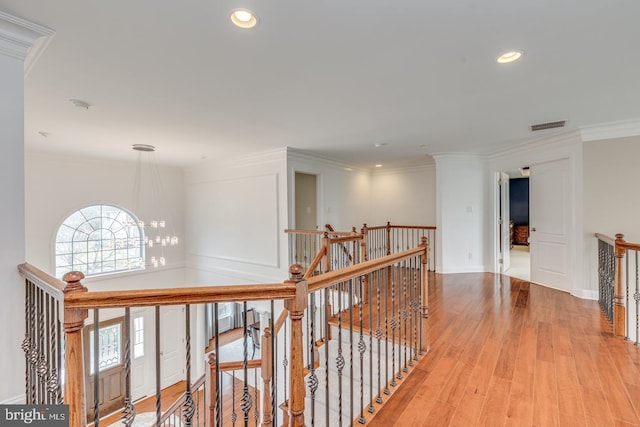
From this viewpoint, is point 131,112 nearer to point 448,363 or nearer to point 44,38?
point 44,38

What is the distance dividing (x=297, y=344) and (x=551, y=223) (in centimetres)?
495

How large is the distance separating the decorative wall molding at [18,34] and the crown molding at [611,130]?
5786 mm

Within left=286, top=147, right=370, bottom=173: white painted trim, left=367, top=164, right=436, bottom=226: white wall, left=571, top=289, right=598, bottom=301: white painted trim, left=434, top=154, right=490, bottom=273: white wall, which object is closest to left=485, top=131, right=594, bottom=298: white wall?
left=571, top=289, right=598, bottom=301: white painted trim

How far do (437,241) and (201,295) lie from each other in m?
5.61

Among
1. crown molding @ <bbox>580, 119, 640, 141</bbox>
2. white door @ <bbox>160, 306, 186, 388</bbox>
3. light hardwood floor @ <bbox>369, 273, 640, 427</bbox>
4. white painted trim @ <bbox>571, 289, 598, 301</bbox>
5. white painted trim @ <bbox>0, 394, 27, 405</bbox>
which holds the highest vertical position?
crown molding @ <bbox>580, 119, 640, 141</bbox>

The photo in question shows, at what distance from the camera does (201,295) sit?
115 centimetres

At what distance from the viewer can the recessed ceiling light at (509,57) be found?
79.9 inches

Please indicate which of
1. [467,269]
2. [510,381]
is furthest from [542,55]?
[467,269]

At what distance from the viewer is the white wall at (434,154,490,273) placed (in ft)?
18.6

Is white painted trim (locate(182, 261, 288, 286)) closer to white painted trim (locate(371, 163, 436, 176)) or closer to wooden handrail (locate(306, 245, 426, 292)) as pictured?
wooden handrail (locate(306, 245, 426, 292))

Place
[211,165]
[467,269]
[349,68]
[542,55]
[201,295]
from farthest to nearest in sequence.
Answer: [211,165], [467,269], [349,68], [542,55], [201,295]

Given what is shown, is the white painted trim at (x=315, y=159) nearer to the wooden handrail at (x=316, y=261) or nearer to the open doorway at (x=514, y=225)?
the wooden handrail at (x=316, y=261)

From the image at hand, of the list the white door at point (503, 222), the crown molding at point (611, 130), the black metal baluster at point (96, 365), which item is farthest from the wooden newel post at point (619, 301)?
the black metal baluster at point (96, 365)

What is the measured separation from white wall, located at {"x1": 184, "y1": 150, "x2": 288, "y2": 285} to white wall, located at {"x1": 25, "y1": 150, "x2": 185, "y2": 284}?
51cm
